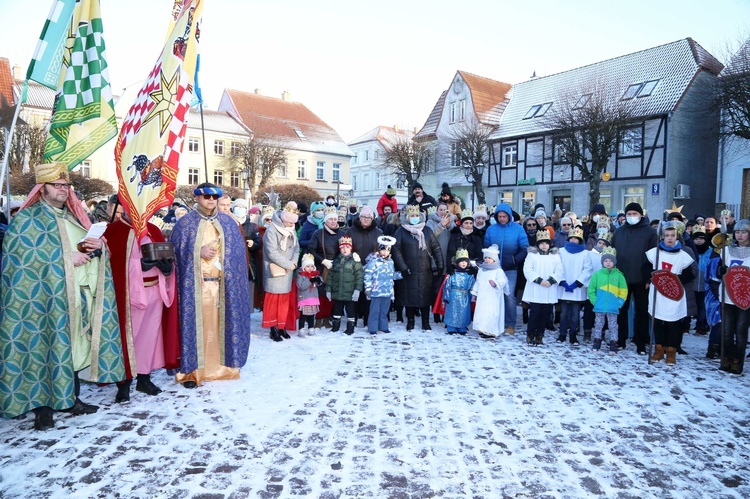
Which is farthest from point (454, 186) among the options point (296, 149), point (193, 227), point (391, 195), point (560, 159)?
point (193, 227)

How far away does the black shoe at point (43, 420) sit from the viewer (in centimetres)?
410

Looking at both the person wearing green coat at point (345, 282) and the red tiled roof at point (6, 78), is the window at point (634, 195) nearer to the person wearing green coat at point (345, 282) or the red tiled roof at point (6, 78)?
the person wearing green coat at point (345, 282)

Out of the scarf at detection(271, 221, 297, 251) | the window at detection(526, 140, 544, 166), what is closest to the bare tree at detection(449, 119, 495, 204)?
the window at detection(526, 140, 544, 166)

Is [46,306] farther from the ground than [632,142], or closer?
closer

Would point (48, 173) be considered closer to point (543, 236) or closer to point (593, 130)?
point (543, 236)

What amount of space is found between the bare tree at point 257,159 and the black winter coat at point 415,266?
3299 centimetres

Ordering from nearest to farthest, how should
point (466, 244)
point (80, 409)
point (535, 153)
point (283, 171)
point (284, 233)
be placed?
point (80, 409)
point (284, 233)
point (466, 244)
point (535, 153)
point (283, 171)

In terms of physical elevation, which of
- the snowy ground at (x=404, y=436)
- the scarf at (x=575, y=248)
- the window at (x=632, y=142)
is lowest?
the snowy ground at (x=404, y=436)

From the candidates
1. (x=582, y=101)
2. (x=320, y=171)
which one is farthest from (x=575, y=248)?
(x=320, y=171)

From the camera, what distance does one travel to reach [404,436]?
405 centimetres

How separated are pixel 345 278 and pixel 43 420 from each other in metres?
4.35

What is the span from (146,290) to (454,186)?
3079 centimetres

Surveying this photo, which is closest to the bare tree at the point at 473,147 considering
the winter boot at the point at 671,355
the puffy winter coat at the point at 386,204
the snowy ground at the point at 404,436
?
the puffy winter coat at the point at 386,204

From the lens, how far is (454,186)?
34375 mm
